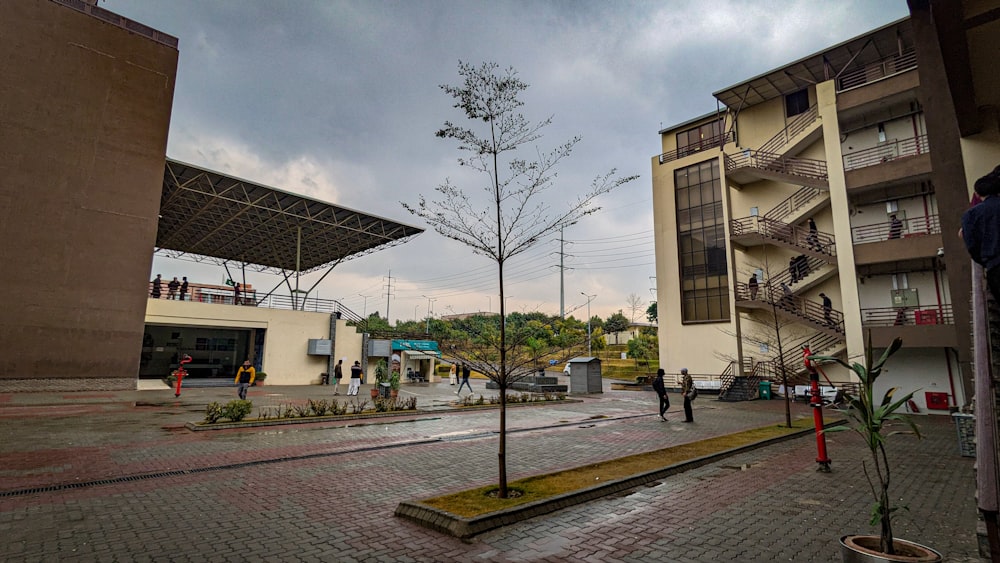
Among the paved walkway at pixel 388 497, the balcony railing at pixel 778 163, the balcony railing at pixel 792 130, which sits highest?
the balcony railing at pixel 792 130

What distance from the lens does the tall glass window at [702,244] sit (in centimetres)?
2856

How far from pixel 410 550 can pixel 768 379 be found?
25292mm

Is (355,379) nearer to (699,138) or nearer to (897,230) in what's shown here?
(897,230)

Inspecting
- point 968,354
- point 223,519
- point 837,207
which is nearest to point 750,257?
point 837,207

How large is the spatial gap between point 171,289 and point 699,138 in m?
36.5

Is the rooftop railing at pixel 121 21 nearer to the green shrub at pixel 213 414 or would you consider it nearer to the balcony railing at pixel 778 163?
the green shrub at pixel 213 414

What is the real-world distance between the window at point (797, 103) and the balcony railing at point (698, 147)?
10.8 feet

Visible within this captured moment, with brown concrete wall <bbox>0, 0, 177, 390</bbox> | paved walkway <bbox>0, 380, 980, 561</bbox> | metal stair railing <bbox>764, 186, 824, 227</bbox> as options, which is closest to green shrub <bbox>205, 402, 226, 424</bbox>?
paved walkway <bbox>0, 380, 980, 561</bbox>

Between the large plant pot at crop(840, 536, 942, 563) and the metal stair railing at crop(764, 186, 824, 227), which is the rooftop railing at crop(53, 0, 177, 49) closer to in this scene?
the large plant pot at crop(840, 536, 942, 563)

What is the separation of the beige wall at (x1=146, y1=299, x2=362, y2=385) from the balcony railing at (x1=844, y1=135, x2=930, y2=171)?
32330mm

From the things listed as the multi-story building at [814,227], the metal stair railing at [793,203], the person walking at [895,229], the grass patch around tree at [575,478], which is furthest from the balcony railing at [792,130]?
the grass patch around tree at [575,478]

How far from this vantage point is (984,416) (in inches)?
131

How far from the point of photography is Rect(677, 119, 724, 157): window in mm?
30219

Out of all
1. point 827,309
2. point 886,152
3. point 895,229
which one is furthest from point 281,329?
point 886,152
